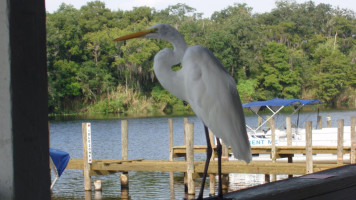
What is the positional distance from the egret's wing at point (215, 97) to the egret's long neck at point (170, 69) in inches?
2.6

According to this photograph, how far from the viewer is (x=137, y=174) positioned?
16.8 meters

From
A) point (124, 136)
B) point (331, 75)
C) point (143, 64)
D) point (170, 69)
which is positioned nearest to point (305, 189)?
point (170, 69)

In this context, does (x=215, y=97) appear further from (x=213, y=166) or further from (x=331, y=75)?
(x=331, y=75)

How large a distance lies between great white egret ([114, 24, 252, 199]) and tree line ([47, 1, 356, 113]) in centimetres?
4485

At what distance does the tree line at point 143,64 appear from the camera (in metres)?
49.8

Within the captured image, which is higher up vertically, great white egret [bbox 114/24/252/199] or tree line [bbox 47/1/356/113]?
tree line [bbox 47/1/356/113]

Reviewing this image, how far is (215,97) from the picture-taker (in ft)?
8.71

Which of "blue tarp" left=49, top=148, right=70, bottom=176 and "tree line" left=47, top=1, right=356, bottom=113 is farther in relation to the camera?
"tree line" left=47, top=1, right=356, bottom=113

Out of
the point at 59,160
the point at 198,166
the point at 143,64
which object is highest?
the point at 143,64

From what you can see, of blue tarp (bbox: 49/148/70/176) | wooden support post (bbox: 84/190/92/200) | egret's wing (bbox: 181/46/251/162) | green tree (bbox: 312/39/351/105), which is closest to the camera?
egret's wing (bbox: 181/46/251/162)

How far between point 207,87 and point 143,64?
4743 centimetres

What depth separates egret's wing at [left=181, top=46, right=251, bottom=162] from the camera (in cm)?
256


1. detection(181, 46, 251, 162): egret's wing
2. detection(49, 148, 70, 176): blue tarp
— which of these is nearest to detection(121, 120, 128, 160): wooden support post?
detection(49, 148, 70, 176): blue tarp

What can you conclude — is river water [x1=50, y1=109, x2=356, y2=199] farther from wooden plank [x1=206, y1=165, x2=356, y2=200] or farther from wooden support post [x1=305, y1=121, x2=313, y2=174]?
wooden plank [x1=206, y1=165, x2=356, y2=200]
